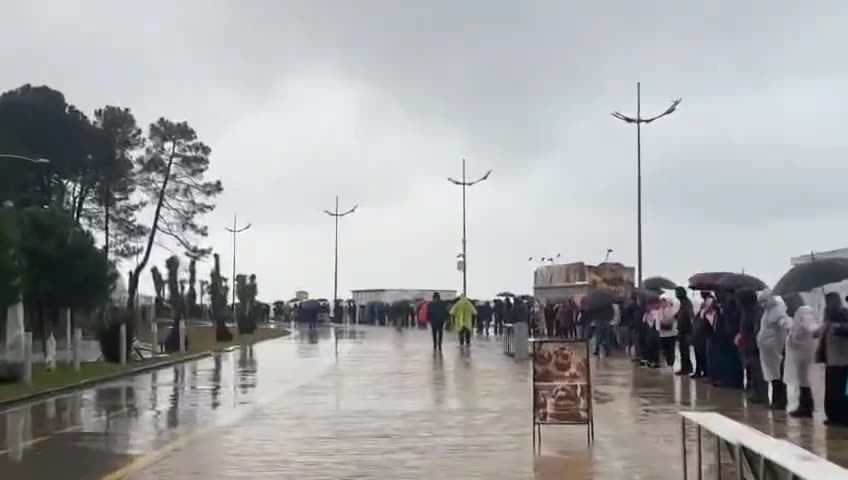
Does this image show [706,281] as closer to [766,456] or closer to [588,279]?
[766,456]

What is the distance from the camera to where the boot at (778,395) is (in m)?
18.8

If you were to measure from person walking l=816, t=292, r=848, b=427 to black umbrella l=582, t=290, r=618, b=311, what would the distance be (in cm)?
2061

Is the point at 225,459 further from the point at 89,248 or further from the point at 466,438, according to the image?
the point at 89,248

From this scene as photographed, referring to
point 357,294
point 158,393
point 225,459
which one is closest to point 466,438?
point 225,459

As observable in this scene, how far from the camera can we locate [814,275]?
18188 millimetres

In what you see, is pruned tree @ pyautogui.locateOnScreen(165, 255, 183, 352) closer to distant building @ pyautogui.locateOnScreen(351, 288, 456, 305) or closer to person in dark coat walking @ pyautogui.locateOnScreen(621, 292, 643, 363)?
person in dark coat walking @ pyautogui.locateOnScreen(621, 292, 643, 363)

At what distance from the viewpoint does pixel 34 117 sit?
214 ft

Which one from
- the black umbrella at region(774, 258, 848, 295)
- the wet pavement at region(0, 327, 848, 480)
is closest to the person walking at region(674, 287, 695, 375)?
the wet pavement at region(0, 327, 848, 480)

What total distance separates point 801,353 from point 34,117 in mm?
54876

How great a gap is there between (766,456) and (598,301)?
2941cm

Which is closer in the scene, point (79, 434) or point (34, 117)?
point (79, 434)

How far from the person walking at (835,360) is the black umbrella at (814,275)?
60.6 inches

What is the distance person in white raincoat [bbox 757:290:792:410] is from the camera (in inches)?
737

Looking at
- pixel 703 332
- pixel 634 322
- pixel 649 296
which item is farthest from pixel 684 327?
pixel 634 322
